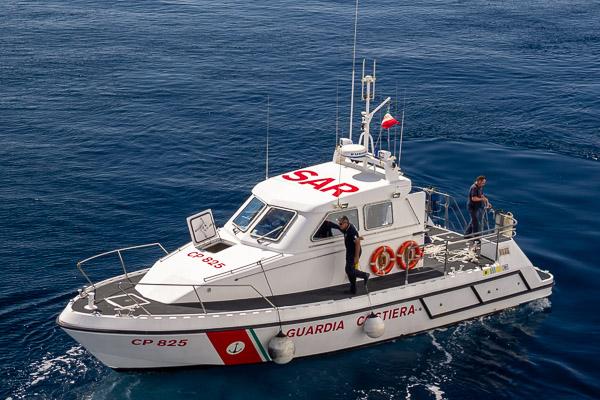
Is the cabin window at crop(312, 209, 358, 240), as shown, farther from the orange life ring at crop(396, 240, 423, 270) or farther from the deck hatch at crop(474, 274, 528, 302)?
the deck hatch at crop(474, 274, 528, 302)

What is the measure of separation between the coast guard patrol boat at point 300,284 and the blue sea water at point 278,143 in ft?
2.38

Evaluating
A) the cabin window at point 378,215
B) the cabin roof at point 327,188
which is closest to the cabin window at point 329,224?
the cabin roof at point 327,188

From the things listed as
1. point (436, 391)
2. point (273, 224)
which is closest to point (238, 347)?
point (273, 224)

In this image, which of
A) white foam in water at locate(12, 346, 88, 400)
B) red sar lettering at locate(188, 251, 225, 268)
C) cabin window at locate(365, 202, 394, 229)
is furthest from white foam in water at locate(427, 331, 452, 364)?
white foam in water at locate(12, 346, 88, 400)

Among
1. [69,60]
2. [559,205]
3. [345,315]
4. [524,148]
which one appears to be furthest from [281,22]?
[345,315]

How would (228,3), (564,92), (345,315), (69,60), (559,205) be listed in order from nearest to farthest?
(345,315) < (559,205) < (564,92) < (69,60) < (228,3)

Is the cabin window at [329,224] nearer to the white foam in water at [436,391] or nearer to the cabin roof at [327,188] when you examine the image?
the cabin roof at [327,188]

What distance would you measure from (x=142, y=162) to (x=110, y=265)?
23.5ft

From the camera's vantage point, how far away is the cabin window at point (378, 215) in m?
14.6

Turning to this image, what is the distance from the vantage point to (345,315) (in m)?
14.0

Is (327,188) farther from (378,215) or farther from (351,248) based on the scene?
(351,248)

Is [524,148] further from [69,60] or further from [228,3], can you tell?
[228,3]

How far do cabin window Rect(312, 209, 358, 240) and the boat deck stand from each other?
1124 millimetres

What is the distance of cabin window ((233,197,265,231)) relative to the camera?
14636 mm
